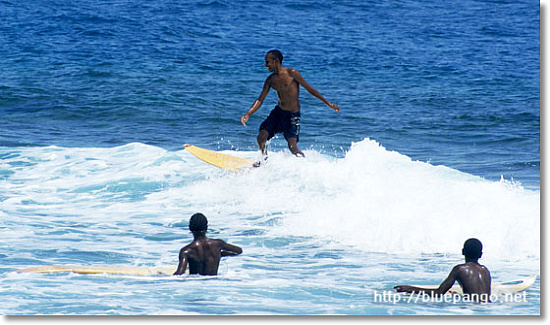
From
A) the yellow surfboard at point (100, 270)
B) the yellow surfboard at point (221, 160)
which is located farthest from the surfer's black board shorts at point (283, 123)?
the yellow surfboard at point (100, 270)

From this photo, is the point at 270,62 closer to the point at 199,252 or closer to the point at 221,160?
the point at 221,160

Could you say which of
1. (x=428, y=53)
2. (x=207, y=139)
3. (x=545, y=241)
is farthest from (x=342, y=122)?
(x=545, y=241)

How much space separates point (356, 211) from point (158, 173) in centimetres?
408

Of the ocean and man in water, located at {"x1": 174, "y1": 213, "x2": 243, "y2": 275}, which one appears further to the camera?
the ocean

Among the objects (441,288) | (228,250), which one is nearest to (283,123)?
(228,250)

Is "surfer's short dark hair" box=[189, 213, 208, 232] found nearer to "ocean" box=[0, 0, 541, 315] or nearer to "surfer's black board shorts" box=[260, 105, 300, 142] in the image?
"ocean" box=[0, 0, 541, 315]

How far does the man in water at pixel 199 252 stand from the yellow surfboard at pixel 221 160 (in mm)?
4702

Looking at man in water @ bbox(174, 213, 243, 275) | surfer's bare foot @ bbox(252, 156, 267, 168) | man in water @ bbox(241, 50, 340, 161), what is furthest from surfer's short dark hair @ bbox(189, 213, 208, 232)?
surfer's bare foot @ bbox(252, 156, 267, 168)

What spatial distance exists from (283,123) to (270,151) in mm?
2985

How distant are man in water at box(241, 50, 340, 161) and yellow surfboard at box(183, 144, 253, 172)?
2.56ft

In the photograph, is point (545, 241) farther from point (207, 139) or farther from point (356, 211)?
point (207, 139)

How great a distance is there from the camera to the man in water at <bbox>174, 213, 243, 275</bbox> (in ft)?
20.3

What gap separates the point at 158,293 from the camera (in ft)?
19.6

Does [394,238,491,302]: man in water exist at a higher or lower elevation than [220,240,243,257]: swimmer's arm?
lower
